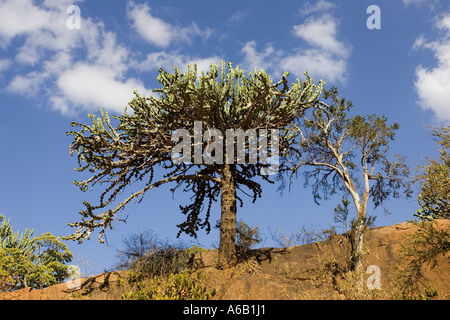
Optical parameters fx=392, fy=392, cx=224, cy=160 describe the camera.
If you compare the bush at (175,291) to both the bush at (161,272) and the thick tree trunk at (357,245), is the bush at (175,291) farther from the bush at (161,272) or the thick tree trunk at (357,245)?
the thick tree trunk at (357,245)

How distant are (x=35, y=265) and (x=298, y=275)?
45.5ft

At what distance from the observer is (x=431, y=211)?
1920cm

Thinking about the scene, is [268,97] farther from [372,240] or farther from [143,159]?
[372,240]

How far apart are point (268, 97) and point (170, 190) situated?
6096mm

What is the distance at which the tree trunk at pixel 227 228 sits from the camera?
48.4ft

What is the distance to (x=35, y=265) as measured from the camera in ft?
66.8

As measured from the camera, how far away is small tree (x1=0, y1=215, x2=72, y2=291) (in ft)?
63.4

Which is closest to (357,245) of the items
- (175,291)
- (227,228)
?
(227,228)

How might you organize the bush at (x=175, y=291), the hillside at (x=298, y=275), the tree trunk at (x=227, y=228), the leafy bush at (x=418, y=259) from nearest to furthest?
1. the bush at (x=175, y=291)
2. the leafy bush at (x=418, y=259)
3. the hillside at (x=298, y=275)
4. the tree trunk at (x=227, y=228)

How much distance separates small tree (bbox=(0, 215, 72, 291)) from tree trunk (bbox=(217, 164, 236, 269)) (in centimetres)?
994

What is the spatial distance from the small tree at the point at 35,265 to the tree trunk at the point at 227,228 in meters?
9.94

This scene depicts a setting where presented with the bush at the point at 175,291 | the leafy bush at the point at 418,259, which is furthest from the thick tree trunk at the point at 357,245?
the bush at the point at 175,291
